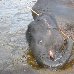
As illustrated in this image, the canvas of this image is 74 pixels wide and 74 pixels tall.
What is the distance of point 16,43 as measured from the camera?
6699 mm

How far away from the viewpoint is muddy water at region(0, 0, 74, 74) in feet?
18.1

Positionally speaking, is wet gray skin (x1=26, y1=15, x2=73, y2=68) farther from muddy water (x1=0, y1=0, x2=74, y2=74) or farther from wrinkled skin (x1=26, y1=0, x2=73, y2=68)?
muddy water (x1=0, y1=0, x2=74, y2=74)

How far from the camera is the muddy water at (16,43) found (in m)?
5.53

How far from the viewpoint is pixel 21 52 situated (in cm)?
632

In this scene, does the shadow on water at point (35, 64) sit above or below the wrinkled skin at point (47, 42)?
below

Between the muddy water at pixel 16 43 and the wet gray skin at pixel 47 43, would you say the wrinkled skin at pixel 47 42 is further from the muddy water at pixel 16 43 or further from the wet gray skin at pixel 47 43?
the muddy water at pixel 16 43

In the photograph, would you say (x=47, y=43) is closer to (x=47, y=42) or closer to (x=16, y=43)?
(x=47, y=42)

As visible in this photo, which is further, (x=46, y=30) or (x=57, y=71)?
(x=46, y=30)

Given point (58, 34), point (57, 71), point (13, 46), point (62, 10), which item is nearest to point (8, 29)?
point (13, 46)

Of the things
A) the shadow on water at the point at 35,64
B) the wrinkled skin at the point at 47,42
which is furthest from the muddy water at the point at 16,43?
the wrinkled skin at the point at 47,42

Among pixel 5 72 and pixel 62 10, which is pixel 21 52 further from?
pixel 62 10

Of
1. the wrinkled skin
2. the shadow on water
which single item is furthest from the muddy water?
the wrinkled skin

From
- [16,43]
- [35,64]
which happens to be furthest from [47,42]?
[16,43]

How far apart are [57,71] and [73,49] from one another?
87cm
